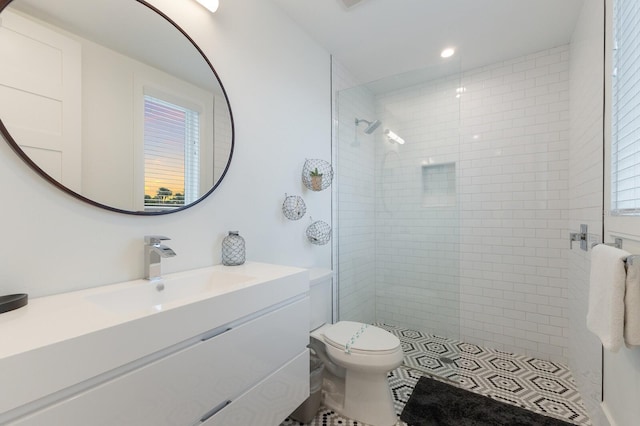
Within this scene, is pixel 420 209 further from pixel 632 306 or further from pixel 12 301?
pixel 12 301

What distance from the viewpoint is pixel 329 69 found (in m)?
2.49

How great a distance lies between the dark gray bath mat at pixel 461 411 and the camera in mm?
1666

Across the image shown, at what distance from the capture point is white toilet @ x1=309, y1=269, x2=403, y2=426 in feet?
5.29

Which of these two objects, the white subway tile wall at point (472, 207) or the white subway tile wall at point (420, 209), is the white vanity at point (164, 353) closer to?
the white subway tile wall at point (472, 207)

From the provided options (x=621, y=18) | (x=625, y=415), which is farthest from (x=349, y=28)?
(x=625, y=415)

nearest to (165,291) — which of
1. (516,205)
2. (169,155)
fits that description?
(169,155)

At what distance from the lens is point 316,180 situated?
213 centimetres

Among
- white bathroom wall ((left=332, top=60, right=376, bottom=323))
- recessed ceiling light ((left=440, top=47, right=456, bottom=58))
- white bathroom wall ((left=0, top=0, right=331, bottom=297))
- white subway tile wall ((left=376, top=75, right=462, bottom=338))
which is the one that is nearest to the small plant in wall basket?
white bathroom wall ((left=0, top=0, right=331, bottom=297))

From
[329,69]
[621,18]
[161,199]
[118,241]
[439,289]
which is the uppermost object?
[329,69]

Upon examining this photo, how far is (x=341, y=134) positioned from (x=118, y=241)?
1.99 m

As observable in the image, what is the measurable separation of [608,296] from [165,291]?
1737 millimetres

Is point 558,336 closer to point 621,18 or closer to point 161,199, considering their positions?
point 621,18

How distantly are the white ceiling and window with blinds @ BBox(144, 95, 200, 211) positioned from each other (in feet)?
3.83

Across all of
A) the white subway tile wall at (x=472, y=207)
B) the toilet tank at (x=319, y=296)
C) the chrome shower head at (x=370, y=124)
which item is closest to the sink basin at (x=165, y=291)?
→ the toilet tank at (x=319, y=296)
